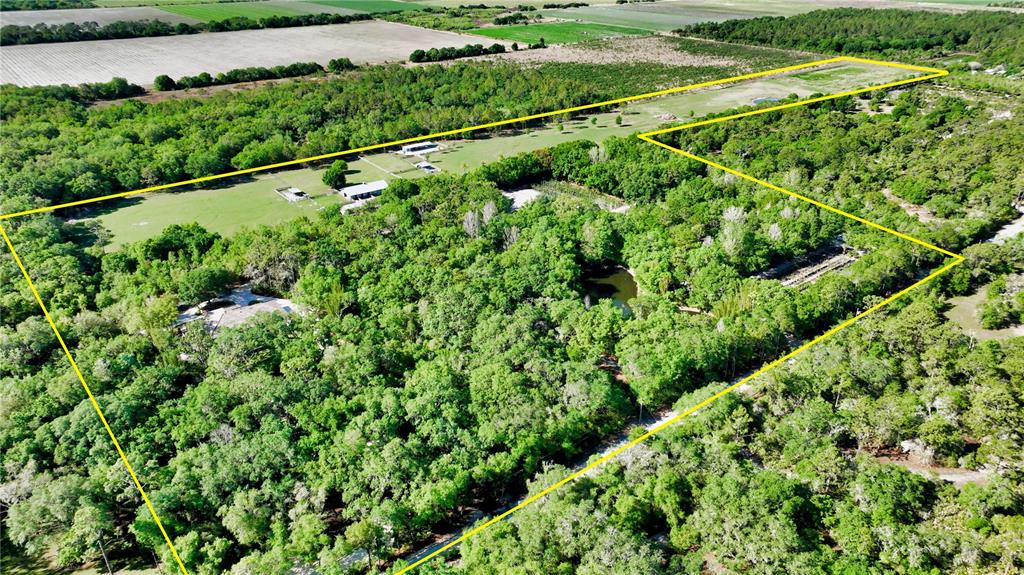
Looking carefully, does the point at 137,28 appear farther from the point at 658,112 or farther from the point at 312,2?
the point at 658,112

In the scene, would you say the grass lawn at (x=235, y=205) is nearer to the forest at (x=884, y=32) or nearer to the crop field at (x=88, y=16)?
the crop field at (x=88, y=16)

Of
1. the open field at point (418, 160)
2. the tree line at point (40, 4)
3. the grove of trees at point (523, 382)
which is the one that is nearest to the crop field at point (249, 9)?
the tree line at point (40, 4)

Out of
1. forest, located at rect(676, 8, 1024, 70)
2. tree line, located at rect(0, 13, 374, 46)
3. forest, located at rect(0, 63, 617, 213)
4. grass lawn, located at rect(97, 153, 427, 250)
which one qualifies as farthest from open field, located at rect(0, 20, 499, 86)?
forest, located at rect(676, 8, 1024, 70)

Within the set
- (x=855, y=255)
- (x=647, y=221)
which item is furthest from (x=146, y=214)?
(x=855, y=255)

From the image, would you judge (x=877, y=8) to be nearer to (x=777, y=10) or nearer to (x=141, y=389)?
(x=777, y=10)

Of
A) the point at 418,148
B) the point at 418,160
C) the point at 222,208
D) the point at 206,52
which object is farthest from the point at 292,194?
the point at 206,52
